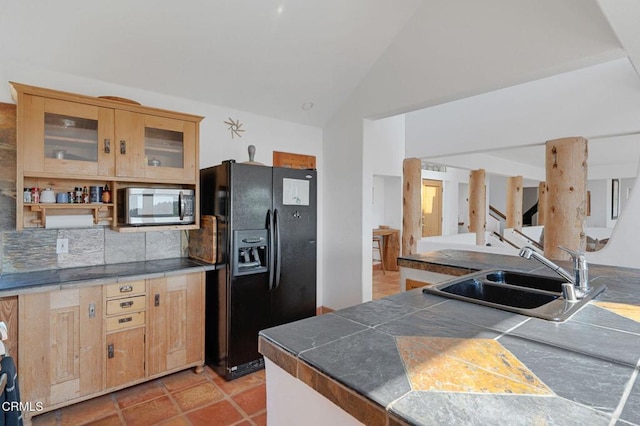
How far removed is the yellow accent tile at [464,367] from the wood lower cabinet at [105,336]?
6.82 feet

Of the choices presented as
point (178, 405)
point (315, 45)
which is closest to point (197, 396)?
point (178, 405)

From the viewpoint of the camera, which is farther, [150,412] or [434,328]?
[150,412]

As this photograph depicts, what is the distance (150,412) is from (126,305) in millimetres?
722

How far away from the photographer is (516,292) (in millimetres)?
1647

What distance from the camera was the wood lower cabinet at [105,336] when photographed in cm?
204

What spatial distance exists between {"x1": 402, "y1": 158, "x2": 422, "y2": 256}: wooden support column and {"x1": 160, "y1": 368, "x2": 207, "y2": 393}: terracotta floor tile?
3368mm

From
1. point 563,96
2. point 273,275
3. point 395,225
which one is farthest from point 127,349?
point 395,225

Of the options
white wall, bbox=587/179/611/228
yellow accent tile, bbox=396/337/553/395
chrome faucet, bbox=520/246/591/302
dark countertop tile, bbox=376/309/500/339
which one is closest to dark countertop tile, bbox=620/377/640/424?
yellow accent tile, bbox=396/337/553/395

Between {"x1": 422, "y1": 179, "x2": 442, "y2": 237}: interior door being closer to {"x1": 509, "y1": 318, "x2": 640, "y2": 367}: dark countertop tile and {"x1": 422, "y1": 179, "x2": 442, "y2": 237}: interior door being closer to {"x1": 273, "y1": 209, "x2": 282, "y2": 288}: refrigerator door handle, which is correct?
{"x1": 273, "y1": 209, "x2": 282, "y2": 288}: refrigerator door handle

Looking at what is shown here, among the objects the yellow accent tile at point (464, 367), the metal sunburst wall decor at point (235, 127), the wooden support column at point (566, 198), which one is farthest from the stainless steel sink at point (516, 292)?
the metal sunburst wall decor at point (235, 127)

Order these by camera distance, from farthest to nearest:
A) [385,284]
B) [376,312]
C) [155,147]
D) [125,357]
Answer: [385,284] → [155,147] → [125,357] → [376,312]

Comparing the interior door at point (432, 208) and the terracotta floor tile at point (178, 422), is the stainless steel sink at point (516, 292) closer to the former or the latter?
the terracotta floor tile at point (178, 422)

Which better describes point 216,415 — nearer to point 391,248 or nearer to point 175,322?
point 175,322

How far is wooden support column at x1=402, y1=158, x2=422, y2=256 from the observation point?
5.02 metres
